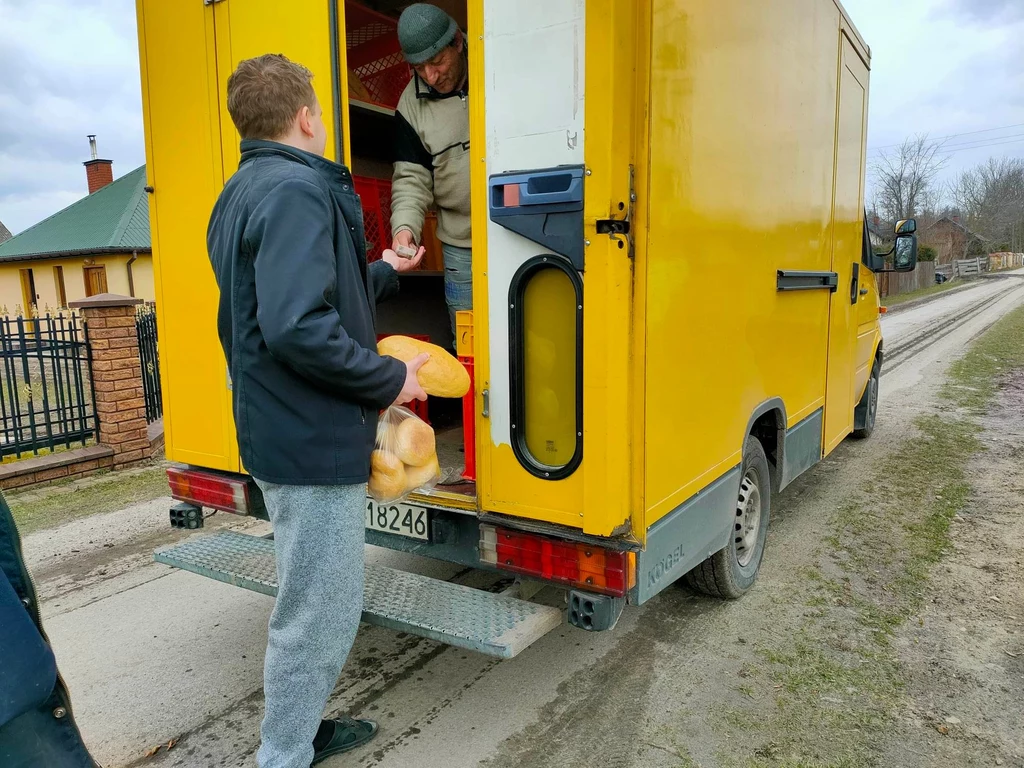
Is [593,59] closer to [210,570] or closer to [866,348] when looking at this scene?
[210,570]

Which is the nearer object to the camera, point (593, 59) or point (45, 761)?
point (45, 761)

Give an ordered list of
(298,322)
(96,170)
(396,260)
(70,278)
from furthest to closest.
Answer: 1. (96,170)
2. (70,278)
3. (396,260)
4. (298,322)

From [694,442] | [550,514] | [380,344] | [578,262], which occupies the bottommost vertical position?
[550,514]

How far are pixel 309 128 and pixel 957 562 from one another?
4.40 metres

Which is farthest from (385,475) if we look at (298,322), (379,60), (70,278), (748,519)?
(70,278)

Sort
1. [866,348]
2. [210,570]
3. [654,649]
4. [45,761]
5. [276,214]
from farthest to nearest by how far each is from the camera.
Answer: [866,348] < [654,649] < [210,570] < [276,214] < [45,761]

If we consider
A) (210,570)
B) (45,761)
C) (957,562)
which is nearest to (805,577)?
(957,562)

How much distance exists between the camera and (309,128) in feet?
7.41

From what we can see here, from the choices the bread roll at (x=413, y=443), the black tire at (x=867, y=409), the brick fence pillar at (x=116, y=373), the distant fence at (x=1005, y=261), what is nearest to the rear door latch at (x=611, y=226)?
the bread roll at (x=413, y=443)

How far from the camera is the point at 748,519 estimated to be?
397 cm

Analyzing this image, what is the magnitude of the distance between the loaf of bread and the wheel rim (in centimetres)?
190

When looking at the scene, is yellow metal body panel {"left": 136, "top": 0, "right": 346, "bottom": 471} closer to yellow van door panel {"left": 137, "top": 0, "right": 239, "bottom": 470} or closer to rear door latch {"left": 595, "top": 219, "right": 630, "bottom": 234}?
yellow van door panel {"left": 137, "top": 0, "right": 239, "bottom": 470}

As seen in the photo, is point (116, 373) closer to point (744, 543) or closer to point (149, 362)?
point (149, 362)

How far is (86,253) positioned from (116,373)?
1894 centimetres
